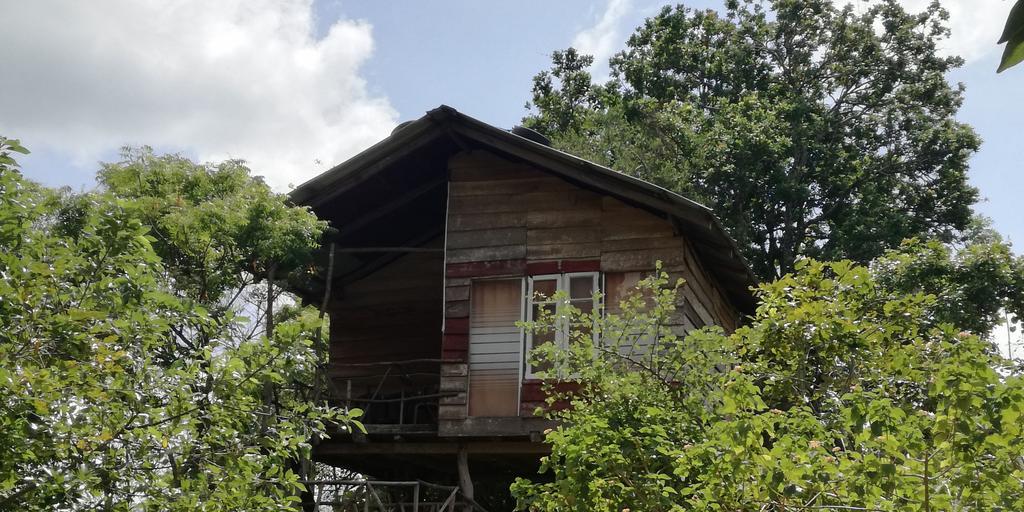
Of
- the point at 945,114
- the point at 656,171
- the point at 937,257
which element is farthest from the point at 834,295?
the point at 945,114

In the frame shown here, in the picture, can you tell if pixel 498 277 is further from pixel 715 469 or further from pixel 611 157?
pixel 611 157

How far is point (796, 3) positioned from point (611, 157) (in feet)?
23.9

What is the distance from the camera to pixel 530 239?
546 inches

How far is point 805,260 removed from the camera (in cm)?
905

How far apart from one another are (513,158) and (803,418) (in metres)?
7.67

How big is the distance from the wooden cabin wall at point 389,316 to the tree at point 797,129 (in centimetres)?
1016

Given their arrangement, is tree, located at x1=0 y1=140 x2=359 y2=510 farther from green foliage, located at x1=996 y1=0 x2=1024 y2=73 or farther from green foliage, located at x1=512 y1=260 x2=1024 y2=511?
green foliage, located at x1=996 y1=0 x2=1024 y2=73

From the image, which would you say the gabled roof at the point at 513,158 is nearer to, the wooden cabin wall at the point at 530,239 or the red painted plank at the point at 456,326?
the wooden cabin wall at the point at 530,239

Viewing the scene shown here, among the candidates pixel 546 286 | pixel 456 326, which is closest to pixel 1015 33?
pixel 546 286

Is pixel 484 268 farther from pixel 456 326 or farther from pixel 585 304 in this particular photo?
pixel 585 304

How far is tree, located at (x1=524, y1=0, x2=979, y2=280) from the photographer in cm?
2667

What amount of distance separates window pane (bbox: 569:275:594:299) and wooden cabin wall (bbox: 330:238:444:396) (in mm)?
3337

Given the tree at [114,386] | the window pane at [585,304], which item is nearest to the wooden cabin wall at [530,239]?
the window pane at [585,304]

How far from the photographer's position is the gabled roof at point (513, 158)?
42.0 feet
